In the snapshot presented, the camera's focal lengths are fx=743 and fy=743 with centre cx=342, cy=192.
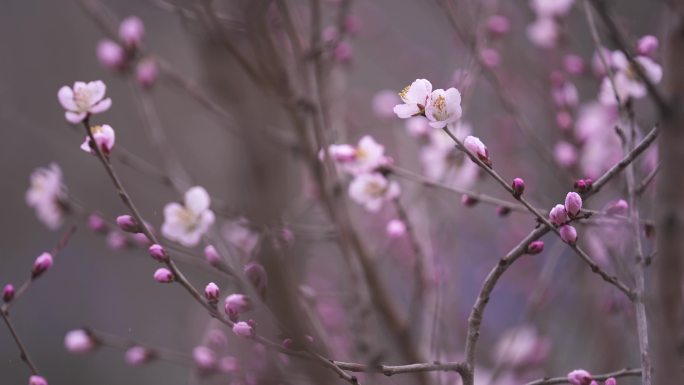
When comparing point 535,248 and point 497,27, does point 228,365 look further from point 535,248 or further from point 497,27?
point 497,27

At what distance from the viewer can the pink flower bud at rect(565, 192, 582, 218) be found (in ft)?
3.57

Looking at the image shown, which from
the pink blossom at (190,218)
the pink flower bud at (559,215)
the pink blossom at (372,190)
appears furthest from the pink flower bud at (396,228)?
the pink flower bud at (559,215)

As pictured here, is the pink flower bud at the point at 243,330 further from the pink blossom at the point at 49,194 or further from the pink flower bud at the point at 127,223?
the pink blossom at the point at 49,194

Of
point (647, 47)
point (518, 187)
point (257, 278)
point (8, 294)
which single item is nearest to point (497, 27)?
point (647, 47)

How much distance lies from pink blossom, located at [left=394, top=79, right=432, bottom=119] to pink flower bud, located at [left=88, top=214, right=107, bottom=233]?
A: 2.73 feet

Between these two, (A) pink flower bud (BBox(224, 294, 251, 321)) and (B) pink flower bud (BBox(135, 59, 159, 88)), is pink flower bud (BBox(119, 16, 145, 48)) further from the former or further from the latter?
(A) pink flower bud (BBox(224, 294, 251, 321))

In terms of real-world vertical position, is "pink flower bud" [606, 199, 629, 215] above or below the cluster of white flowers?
below

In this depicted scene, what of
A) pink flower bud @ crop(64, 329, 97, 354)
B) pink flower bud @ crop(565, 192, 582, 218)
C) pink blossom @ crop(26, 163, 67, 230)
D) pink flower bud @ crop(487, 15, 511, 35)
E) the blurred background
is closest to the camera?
pink flower bud @ crop(565, 192, 582, 218)

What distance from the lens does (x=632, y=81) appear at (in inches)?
58.9

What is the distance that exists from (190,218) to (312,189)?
1.69 feet

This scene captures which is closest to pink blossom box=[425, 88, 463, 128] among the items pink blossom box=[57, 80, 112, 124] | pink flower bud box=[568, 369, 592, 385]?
pink flower bud box=[568, 369, 592, 385]

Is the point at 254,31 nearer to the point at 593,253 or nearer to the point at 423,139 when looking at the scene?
the point at 423,139

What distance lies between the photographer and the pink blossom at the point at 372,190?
1646 millimetres

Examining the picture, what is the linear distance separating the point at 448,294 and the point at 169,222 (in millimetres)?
890
